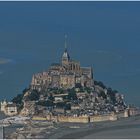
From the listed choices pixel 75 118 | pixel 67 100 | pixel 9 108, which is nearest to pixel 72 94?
pixel 67 100

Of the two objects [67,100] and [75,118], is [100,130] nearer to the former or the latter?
[75,118]

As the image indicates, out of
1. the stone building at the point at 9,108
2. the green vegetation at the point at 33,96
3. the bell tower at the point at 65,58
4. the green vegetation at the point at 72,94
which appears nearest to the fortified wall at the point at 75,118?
the stone building at the point at 9,108

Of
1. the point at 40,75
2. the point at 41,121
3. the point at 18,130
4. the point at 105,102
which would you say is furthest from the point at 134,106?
the point at 18,130

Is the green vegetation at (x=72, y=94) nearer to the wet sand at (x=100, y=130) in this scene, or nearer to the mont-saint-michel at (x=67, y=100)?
the mont-saint-michel at (x=67, y=100)

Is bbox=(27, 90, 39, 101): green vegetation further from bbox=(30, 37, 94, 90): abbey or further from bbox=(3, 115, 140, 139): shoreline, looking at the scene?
bbox=(3, 115, 140, 139): shoreline

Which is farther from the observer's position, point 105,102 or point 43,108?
point 105,102

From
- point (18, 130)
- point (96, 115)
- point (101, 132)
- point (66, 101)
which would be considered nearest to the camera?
point (18, 130)

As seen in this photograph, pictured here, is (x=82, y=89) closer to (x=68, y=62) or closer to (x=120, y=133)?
(x=68, y=62)
